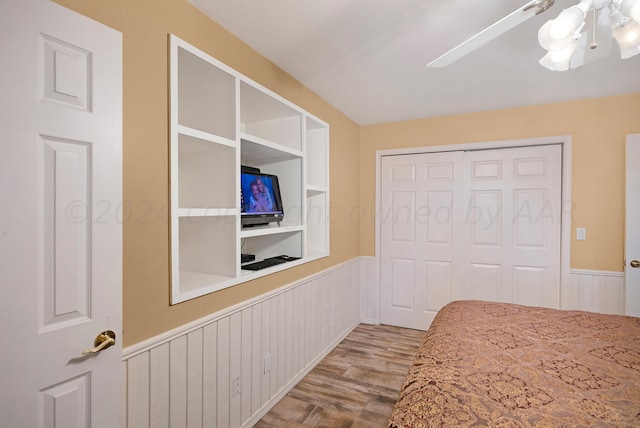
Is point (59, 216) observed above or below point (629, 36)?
below

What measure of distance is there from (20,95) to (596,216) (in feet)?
13.1

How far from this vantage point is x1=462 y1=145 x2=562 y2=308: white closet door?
3.10 meters

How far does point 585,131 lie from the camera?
295cm

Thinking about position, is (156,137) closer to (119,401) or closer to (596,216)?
(119,401)

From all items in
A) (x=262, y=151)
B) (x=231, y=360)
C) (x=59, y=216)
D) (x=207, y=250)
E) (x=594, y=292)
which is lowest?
(x=231, y=360)

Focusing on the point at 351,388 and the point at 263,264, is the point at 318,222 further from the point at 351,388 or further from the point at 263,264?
the point at 351,388

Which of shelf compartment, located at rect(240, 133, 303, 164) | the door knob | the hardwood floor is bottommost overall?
the hardwood floor

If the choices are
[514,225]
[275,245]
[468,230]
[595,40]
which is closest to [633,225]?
[514,225]

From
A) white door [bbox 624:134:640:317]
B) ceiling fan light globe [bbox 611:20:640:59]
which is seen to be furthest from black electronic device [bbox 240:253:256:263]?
white door [bbox 624:134:640:317]

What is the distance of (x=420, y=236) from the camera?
3.63 metres

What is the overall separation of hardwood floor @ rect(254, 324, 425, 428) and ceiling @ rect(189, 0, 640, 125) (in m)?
2.41

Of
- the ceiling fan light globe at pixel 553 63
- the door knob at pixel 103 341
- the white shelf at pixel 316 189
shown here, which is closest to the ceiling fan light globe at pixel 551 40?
the ceiling fan light globe at pixel 553 63

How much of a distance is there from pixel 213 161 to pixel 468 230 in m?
2.76

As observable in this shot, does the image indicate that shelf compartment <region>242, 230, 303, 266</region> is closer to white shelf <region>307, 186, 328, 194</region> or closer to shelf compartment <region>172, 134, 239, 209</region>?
white shelf <region>307, 186, 328, 194</region>
